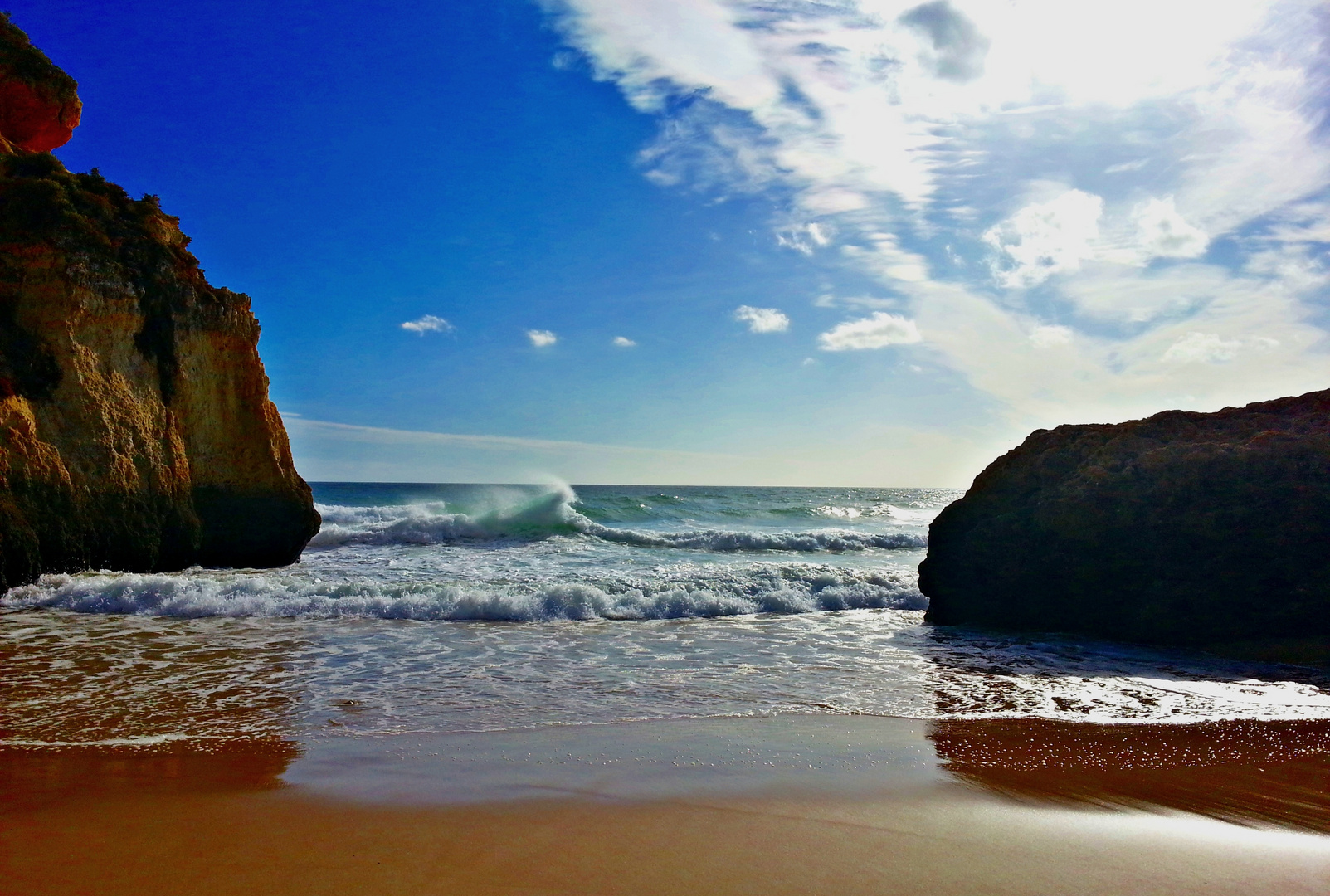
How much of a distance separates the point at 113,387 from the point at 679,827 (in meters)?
15.6

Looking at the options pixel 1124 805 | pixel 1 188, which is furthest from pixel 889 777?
pixel 1 188

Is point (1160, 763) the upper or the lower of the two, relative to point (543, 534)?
upper

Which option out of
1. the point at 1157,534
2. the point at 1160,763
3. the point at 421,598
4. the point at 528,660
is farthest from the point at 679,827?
the point at 421,598

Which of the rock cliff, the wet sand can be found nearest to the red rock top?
the rock cliff

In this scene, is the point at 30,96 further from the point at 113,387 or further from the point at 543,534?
the point at 543,534

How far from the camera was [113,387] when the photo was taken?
1461 cm

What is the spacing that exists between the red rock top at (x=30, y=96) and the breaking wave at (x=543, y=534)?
12.4 metres

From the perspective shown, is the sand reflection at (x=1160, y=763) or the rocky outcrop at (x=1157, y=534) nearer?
the sand reflection at (x=1160, y=763)

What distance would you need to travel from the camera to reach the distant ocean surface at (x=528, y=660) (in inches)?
246

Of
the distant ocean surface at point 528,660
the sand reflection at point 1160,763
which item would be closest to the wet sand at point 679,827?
the sand reflection at point 1160,763

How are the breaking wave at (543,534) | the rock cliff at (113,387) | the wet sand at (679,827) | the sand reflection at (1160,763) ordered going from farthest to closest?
the breaking wave at (543,534) < the rock cliff at (113,387) < the sand reflection at (1160,763) < the wet sand at (679,827)

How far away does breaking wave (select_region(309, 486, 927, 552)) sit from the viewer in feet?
85.7

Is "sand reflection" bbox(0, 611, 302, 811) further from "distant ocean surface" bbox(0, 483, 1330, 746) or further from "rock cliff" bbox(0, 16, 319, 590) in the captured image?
"rock cliff" bbox(0, 16, 319, 590)

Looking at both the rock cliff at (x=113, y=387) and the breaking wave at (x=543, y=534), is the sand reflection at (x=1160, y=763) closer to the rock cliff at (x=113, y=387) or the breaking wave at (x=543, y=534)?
the rock cliff at (x=113, y=387)
